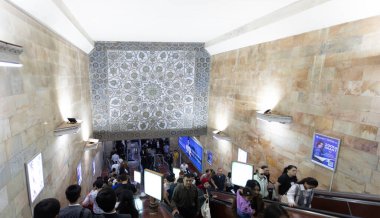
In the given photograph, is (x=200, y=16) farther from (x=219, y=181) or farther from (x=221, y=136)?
(x=221, y=136)

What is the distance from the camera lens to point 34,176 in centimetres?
321

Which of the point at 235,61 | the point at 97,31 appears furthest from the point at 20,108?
the point at 235,61

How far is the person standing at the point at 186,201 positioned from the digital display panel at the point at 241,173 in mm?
2041

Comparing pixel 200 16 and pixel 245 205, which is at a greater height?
pixel 200 16

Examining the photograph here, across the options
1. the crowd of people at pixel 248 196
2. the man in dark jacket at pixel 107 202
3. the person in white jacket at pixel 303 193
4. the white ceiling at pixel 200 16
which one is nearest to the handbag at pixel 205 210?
the crowd of people at pixel 248 196

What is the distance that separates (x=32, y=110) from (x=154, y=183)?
212 cm

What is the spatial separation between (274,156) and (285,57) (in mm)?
2380

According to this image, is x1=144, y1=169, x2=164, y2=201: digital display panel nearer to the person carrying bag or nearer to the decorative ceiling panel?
the person carrying bag

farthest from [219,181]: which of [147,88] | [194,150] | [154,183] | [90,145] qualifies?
[194,150]

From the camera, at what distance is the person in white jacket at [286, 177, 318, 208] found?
11.4 feet

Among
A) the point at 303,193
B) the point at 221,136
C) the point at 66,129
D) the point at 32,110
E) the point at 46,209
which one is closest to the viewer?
the point at 46,209

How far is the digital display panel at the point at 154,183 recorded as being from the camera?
12.1ft

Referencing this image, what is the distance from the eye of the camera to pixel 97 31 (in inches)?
275

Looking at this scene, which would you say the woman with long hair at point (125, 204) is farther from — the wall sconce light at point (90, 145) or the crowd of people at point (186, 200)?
the wall sconce light at point (90, 145)
